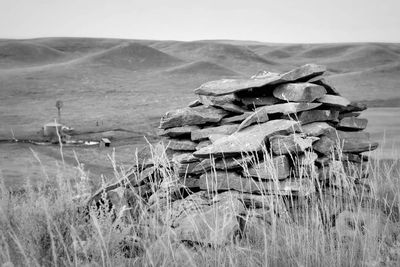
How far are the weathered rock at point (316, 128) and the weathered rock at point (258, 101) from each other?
2.71ft

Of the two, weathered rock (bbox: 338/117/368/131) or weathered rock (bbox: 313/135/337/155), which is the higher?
weathered rock (bbox: 338/117/368/131)

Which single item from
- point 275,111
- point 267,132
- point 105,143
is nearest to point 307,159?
point 267,132

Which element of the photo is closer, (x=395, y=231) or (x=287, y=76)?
(x=395, y=231)

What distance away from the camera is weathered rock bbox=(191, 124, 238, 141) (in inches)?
286

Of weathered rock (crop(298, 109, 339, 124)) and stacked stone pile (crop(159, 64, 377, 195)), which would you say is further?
weathered rock (crop(298, 109, 339, 124))

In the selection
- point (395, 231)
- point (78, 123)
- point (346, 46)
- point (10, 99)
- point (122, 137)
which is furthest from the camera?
point (346, 46)

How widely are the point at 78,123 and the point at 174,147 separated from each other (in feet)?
45.7

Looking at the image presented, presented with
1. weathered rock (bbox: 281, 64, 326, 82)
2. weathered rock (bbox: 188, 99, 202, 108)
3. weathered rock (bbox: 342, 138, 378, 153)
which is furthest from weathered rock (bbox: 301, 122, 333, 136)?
weathered rock (bbox: 188, 99, 202, 108)

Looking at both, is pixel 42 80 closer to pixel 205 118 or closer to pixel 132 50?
pixel 132 50

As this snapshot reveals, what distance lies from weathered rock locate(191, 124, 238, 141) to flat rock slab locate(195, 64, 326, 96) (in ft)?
2.06

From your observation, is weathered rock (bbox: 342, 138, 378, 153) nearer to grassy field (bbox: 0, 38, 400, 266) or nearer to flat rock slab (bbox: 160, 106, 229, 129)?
→ grassy field (bbox: 0, 38, 400, 266)

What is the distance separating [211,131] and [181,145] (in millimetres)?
618

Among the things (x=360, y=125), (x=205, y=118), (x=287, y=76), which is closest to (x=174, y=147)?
(x=205, y=118)

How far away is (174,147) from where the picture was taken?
7.58 m
